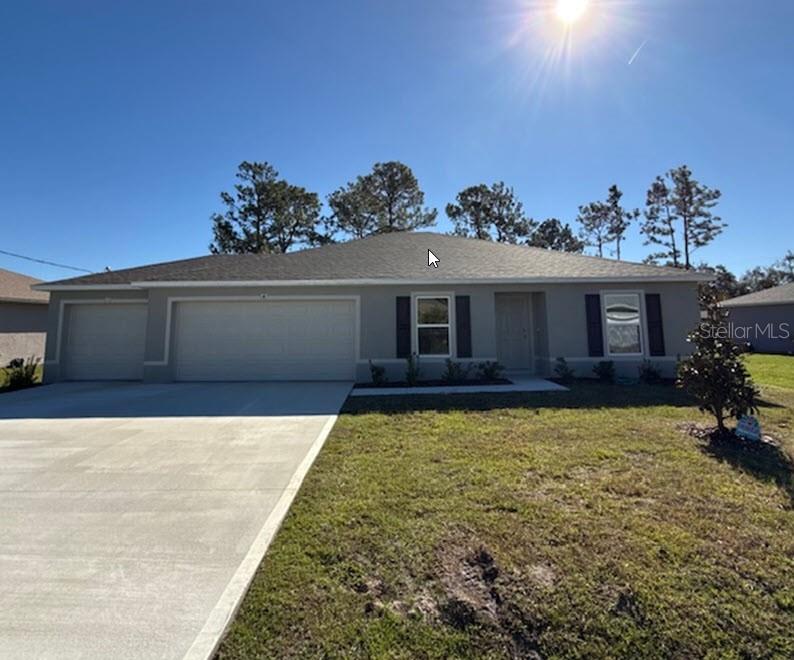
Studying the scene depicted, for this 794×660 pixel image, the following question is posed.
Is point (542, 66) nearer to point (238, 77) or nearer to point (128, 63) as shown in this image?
point (238, 77)

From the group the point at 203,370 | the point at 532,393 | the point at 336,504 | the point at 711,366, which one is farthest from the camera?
the point at 203,370

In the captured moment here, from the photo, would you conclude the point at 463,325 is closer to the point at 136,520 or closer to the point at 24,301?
the point at 136,520

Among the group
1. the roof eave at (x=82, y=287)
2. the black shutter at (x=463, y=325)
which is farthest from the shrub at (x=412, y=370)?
the roof eave at (x=82, y=287)

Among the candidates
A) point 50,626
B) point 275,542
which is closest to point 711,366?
point 275,542

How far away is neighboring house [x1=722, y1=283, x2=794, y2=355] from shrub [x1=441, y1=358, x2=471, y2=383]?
16.8 metres

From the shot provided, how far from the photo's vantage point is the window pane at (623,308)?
10.6 m

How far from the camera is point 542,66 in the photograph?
8477 millimetres

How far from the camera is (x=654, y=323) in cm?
1051

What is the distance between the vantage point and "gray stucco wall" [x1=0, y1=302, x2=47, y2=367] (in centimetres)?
1504

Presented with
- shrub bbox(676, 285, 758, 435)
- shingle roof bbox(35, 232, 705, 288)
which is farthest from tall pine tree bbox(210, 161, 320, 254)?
shrub bbox(676, 285, 758, 435)

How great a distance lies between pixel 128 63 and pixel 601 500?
1249cm

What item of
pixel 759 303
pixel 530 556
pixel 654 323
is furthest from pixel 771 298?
pixel 530 556

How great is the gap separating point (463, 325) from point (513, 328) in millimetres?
2007

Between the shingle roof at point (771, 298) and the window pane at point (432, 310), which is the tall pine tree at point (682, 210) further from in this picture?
the window pane at point (432, 310)
